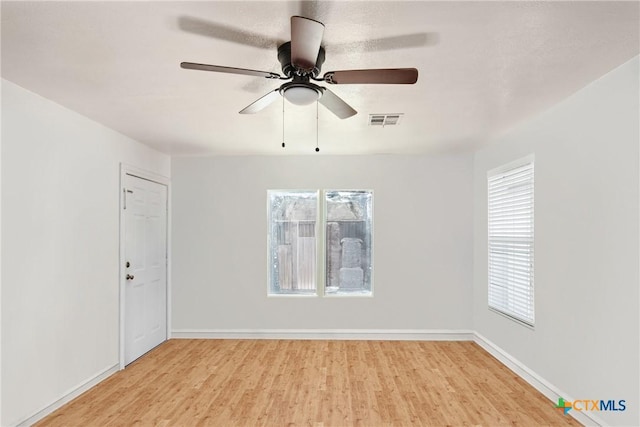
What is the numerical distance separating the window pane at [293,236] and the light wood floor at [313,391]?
3.29ft

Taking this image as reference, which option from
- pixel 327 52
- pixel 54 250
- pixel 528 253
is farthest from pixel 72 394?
pixel 528 253

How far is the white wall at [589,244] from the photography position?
8.18 ft

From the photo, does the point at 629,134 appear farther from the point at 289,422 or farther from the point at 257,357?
the point at 257,357

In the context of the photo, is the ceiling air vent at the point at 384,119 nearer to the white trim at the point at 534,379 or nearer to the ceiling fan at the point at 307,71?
the ceiling fan at the point at 307,71

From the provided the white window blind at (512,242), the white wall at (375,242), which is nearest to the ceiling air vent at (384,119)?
the white window blind at (512,242)

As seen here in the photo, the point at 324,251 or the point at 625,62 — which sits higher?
the point at 625,62

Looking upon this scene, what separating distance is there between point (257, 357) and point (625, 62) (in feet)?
13.5

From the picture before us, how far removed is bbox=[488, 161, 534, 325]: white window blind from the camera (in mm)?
3785

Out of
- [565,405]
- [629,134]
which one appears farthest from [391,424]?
[629,134]

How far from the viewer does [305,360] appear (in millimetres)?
4418

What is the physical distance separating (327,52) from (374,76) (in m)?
0.40

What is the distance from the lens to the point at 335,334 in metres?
5.29

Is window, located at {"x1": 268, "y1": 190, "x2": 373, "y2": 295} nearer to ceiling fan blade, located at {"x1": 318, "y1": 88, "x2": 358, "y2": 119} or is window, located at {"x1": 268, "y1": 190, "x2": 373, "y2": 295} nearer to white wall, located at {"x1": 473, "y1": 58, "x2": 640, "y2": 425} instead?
white wall, located at {"x1": 473, "y1": 58, "x2": 640, "y2": 425}

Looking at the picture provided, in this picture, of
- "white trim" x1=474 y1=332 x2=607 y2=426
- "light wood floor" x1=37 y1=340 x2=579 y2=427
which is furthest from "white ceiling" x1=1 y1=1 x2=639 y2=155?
"light wood floor" x1=37 y1=340 x2=579 y2=427
